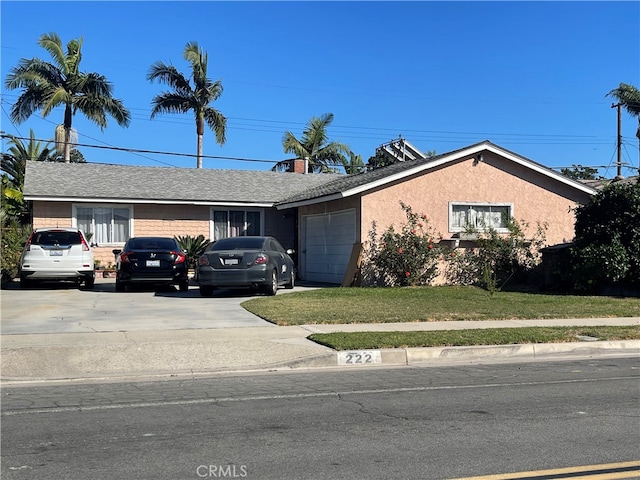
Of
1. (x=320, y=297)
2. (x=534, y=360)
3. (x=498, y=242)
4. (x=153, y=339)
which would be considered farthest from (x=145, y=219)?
(x=534, y=360)

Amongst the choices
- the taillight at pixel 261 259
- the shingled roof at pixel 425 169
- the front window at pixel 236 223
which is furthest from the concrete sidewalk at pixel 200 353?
the front window at pixel 236 223

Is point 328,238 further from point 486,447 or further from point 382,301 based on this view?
point 486,447

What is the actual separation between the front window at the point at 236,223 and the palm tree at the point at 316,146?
19056 millimetres

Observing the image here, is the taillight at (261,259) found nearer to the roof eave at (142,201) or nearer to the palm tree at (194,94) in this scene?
the roof eave at (142,201)

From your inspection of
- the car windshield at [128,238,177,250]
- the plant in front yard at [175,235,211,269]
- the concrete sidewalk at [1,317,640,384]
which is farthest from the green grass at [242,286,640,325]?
the plant in front yard at [175,235,211,269]


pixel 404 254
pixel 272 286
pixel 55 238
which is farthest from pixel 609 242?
pixel 55 238

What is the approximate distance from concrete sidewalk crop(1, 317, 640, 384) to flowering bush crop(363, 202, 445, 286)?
7.82m

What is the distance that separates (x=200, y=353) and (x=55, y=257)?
1000 centimetres

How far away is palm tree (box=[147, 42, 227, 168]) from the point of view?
1481 inches

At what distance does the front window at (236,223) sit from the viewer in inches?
977

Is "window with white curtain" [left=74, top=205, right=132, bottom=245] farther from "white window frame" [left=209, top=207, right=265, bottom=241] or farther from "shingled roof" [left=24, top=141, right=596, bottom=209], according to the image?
"white window frame" [left=209, top=207, right=265, bottom=241]

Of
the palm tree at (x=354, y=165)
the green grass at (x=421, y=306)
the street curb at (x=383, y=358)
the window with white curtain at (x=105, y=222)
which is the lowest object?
the street curb at (x=383, y=358)

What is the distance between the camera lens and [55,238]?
17.8 meters

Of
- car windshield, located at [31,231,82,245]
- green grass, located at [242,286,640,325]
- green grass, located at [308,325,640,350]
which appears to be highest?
car windshield, located at [31,231,82,245]
